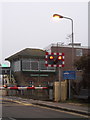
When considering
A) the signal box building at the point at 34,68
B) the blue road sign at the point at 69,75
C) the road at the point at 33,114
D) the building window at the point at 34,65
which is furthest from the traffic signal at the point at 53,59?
the building window at the point at 34,65

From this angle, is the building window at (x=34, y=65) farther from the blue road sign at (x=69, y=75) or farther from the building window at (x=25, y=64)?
the blue road sign at (x=69, y=75)

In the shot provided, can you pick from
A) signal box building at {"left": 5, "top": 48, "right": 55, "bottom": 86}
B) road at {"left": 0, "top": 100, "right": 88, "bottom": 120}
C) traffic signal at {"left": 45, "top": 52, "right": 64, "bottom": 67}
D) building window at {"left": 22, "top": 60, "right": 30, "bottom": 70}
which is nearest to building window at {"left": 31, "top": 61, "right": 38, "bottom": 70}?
signal box building at {"left": 5, "top": 48, "right": 55, "bottom": 86}

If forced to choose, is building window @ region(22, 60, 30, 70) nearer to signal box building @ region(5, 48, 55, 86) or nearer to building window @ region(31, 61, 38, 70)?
signal box building @ region(5, 48, 55, 86)

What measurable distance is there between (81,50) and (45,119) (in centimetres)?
4168

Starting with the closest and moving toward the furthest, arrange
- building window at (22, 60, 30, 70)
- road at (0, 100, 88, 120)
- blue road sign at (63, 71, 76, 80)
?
road at (0, 100, 88, 120)
blue road sign at (63, 71, 76, 80)
building window at (22, 60, 30, 70)

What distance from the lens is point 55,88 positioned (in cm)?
2073

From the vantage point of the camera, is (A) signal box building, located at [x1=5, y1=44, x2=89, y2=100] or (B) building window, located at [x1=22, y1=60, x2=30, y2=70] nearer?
(A) signal box building, located at [x1=5, y1=44, x2=89, y2=100]

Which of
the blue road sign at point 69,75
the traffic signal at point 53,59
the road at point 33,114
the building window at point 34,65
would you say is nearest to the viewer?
the road at point 33,114

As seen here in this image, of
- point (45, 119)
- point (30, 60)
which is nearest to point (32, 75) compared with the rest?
point (30, 60)

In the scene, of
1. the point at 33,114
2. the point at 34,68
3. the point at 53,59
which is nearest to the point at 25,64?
the point at 34,68

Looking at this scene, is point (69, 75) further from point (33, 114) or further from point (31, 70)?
point (31, 70)

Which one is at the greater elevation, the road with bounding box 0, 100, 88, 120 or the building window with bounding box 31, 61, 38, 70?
the building window with bounding box 31, 61, 38, 70

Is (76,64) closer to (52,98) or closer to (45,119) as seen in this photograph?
(52,98)

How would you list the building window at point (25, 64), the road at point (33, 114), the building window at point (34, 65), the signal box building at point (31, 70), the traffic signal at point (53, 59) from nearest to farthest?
the road at point (33, 114)
the traffic signal at point (53, 59)
the signal box building at point (31, 70)
the building window at point (25, 64)
the building window at point (34, 65)
